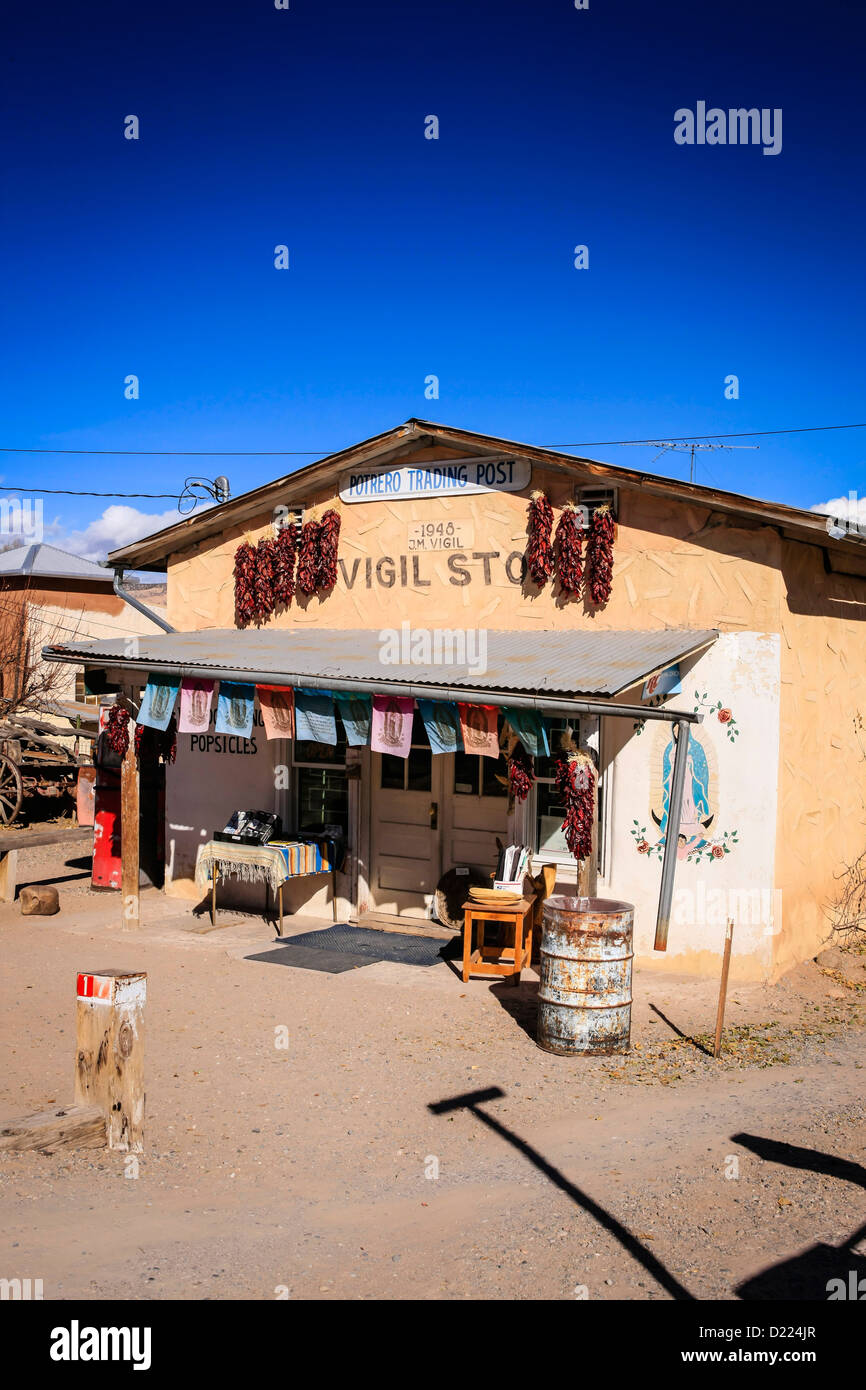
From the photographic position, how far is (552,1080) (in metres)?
7.30

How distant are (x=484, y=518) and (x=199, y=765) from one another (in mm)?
4848

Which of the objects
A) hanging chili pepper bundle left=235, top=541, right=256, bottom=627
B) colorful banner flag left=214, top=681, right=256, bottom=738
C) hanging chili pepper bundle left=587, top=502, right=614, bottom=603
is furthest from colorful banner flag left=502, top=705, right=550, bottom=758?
hanging chili pepper bundle left=235, top=541, right=256, bottom=627

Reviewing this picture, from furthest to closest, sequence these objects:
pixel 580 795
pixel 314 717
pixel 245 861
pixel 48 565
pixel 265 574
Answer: pixel 48 565 < pixel 265 574 < pixel 245 861 < pixel 314 717 < pixel 580 795

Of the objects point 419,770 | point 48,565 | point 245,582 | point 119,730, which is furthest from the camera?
point 48,565

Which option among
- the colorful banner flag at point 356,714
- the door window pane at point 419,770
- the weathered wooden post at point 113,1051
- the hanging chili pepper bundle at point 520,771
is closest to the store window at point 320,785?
the door window pane at point 419,770

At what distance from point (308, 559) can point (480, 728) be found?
14.0ft

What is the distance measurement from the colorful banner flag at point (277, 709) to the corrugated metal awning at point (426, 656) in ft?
0.89

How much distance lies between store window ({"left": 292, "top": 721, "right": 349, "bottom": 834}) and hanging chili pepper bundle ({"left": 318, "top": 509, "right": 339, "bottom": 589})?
1.74 meters

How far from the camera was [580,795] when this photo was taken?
8594 mm

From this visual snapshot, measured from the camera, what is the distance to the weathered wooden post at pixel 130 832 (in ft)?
37.2

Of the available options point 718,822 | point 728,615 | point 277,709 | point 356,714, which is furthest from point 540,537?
point 718,822

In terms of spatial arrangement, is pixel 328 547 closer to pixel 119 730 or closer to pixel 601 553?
pixel 119 730

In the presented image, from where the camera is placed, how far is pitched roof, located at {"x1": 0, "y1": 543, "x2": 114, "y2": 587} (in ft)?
82.7

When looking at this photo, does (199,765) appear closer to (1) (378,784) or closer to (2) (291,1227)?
(1) (378,784)
